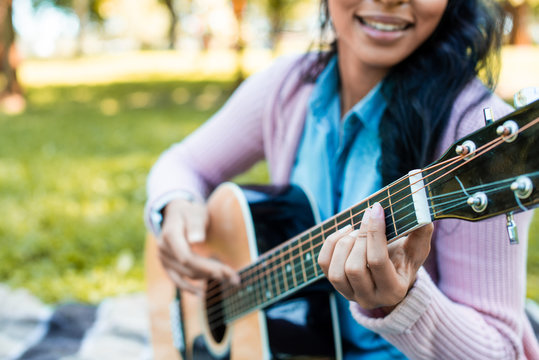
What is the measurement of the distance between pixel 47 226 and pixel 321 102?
2476 mm

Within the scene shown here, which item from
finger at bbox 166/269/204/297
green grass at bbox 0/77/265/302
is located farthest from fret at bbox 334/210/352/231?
green grass at bbox 0/77/265/302

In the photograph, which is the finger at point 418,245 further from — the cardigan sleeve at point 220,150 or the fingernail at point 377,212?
the cardigan sleeve at point 220,150

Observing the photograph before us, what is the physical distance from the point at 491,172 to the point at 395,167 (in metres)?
0.48

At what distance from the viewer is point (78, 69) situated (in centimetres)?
1526

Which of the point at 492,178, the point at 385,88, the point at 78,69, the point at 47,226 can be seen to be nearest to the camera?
the point at 492,178

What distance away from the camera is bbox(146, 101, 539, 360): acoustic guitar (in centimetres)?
80

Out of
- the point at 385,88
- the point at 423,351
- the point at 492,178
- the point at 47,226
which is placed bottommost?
the point at 423,351

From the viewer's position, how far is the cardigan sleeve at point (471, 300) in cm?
113

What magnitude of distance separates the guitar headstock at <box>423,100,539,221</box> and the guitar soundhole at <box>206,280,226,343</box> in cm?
90

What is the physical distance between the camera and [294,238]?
1.29 metres

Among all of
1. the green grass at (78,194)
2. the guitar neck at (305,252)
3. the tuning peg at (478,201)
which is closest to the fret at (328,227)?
the guitar neck at (305,252)

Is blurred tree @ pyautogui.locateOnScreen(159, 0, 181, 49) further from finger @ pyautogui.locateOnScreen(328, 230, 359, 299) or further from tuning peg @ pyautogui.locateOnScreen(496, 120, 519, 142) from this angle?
tuning peg @ pyautogui.locateOnScreen(496, 120, 519, 142)

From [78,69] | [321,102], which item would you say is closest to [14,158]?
[321,102]

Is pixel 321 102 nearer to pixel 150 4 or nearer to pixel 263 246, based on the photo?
pixel 263 246
